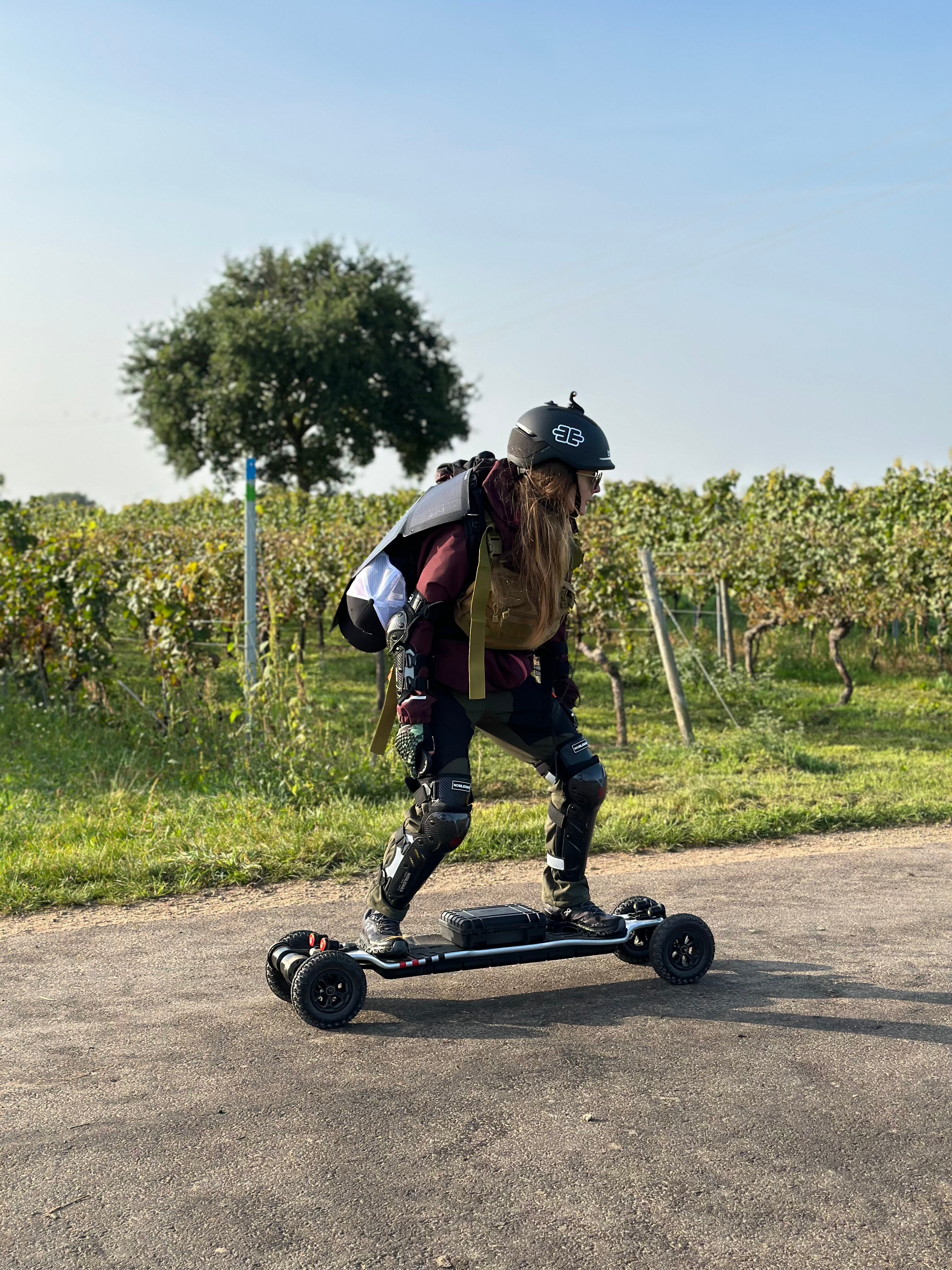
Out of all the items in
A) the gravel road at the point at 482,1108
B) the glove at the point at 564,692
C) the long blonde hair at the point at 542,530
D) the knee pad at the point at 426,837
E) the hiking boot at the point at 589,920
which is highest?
the long blonde hair at the point at 542,530

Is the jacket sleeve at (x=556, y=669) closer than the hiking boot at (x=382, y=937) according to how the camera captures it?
No

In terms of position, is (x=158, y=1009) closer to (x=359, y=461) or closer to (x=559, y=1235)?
(x=559, y=1235)

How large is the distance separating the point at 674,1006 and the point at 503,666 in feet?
4.29

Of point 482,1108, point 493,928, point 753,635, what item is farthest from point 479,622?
point 753,635

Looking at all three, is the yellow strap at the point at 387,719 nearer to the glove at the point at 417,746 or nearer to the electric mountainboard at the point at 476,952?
the glove at the point at 417,746

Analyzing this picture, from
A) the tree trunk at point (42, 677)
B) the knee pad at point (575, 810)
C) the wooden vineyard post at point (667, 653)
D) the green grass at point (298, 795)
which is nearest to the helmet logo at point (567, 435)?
the knee pad at point (575, 810)

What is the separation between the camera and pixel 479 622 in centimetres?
413

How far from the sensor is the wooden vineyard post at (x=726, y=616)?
14938 millimetres

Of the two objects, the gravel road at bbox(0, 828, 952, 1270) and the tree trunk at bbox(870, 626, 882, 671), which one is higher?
the tree trunk at bbox(870, 626, 882, 671)

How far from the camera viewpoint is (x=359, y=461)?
153ft

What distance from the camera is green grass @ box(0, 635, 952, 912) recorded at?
19.3ft

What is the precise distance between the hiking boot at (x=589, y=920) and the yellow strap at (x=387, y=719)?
0.90 metres

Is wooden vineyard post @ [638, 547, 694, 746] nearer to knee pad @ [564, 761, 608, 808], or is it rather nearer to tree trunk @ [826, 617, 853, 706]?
tree trunk @ [826, 617, 853, 706]

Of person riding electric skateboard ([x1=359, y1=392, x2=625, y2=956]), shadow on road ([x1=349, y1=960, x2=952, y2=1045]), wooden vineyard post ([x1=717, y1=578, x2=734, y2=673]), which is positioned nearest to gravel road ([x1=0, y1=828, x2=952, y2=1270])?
shadow on road ([x1=349, y1=960, x2=952, y2=1045])
